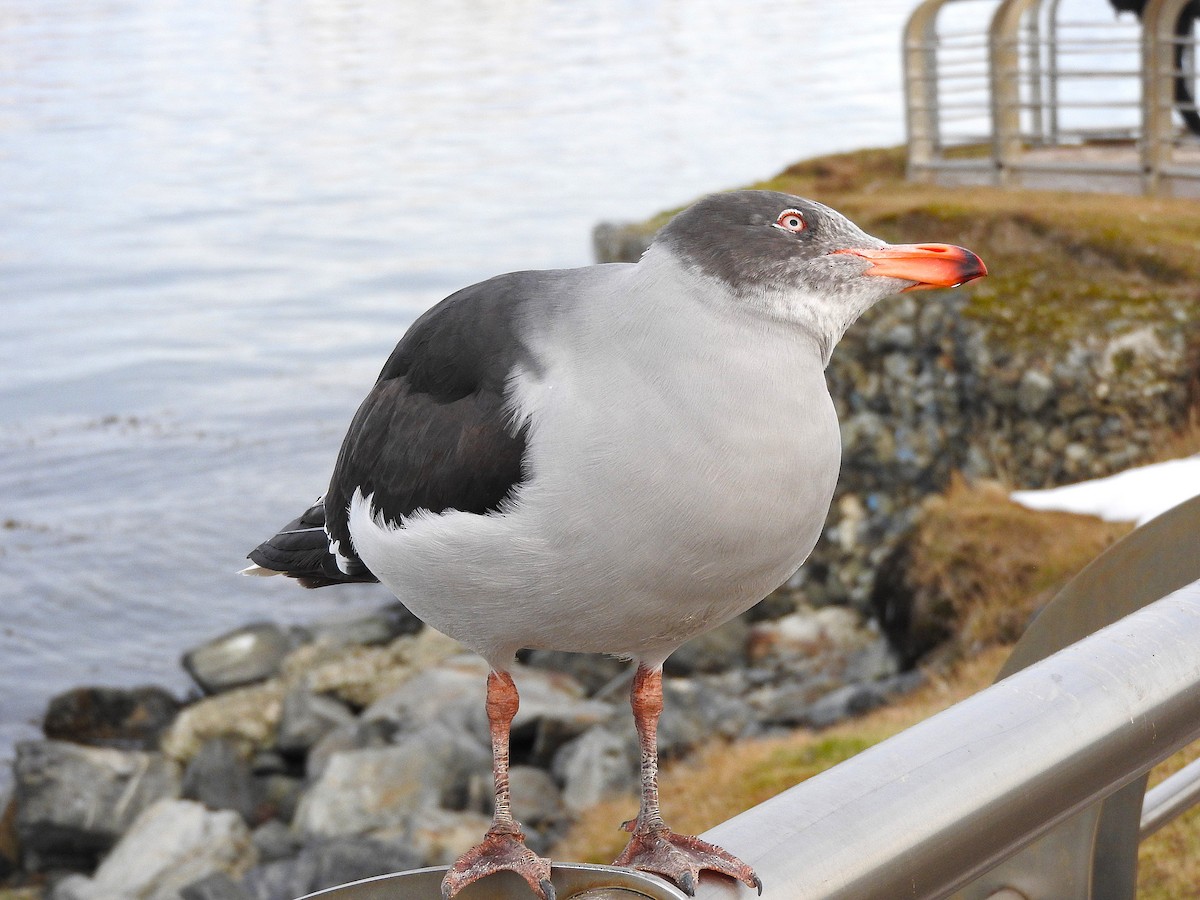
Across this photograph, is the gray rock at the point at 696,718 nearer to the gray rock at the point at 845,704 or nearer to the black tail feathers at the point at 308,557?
the gray rock at the point at 845,704

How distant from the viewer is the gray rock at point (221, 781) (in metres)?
11.0

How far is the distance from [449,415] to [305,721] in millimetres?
10232

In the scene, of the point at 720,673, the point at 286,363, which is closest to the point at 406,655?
the point at 720,673

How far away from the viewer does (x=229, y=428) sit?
2258 centimetres

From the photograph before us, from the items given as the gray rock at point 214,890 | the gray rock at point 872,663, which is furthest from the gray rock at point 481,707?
the gray rock at point 214,890

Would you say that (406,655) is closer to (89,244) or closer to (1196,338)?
(1196,338)

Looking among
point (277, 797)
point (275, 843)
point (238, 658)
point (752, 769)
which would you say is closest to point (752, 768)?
point (752, 769)

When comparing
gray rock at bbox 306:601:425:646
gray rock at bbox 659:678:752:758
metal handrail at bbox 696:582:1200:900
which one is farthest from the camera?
gray rock at bbox 306:601:425:646

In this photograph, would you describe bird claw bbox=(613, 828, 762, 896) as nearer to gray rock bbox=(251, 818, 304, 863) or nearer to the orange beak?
the orange beak

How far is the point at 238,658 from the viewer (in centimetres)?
1378

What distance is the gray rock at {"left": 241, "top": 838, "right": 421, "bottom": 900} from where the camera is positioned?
8.80 m

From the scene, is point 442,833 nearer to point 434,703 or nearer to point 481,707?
point 481,707

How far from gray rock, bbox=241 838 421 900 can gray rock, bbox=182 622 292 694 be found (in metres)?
4.07

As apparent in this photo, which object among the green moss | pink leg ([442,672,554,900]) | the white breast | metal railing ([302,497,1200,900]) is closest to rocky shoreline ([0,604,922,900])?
the green moss
